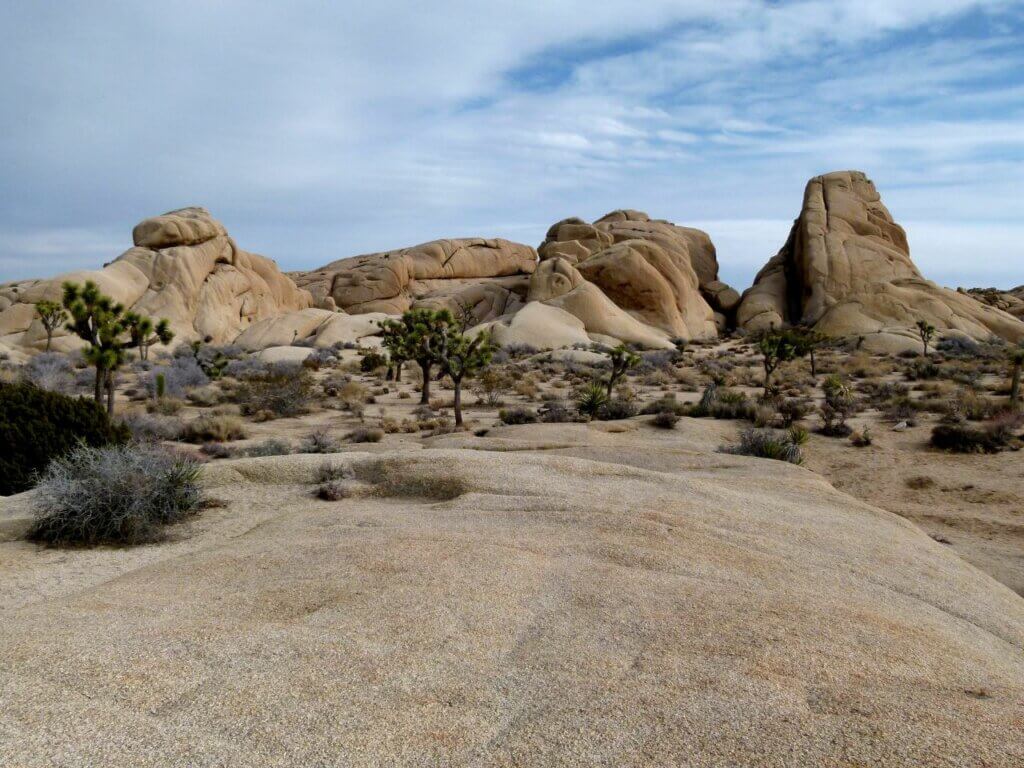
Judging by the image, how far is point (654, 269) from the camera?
52.2 m

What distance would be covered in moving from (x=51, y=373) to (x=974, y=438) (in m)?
28.2

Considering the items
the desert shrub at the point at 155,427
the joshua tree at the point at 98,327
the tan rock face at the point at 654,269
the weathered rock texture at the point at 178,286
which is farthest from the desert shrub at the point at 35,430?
the tan rock face at the point at 654,269

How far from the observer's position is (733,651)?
4.13 metres

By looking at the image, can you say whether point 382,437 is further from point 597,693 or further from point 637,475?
point 597,693

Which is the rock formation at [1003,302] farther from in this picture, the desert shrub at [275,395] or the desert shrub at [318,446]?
the desert shrub at [318,446]

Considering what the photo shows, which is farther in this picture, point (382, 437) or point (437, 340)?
point (437, 340)

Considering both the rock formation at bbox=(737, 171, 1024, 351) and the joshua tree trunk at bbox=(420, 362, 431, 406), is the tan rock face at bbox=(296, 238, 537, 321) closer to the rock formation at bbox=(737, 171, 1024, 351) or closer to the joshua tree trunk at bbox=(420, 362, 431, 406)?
the rock formation at bbox=(737, 171, 1024, 351)

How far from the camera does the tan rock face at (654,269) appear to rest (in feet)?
169

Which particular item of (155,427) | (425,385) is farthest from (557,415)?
(155,427)

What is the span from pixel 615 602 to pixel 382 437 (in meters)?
12.4

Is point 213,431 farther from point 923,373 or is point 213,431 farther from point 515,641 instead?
point 923,373

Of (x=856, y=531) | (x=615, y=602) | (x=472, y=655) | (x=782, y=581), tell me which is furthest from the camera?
(x=856, y=531)

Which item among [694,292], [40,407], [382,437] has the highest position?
[694,292]

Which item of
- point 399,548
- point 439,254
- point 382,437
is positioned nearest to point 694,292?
point 439,254
